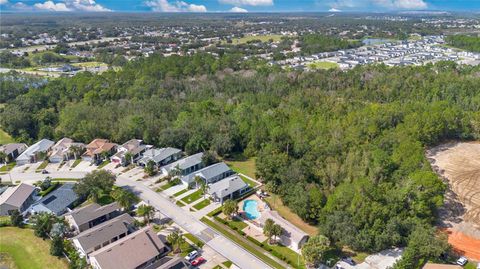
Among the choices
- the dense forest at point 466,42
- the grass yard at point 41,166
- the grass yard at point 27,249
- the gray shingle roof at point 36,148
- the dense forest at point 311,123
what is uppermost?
the dense forest at point 466,42

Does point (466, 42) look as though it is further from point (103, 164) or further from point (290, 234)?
point (103, 164)

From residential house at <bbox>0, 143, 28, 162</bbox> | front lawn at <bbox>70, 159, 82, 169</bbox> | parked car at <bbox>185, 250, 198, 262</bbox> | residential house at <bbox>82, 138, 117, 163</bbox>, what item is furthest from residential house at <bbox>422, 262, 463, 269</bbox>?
residential house at <bbox>0, 143, 28, 162</bbox>

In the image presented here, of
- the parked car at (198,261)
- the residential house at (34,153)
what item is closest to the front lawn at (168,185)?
the parked car at (198,261)

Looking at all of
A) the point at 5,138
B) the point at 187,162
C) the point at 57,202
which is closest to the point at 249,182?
the point at 187,162

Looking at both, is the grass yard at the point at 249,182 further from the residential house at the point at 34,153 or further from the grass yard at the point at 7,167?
the grass yard at the point at 7,167

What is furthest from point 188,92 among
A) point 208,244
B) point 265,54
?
point 265,54

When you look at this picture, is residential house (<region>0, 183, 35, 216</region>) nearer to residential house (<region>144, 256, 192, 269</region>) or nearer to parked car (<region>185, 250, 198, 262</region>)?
residential house (<region>144, 256, 192, 269</region>)
